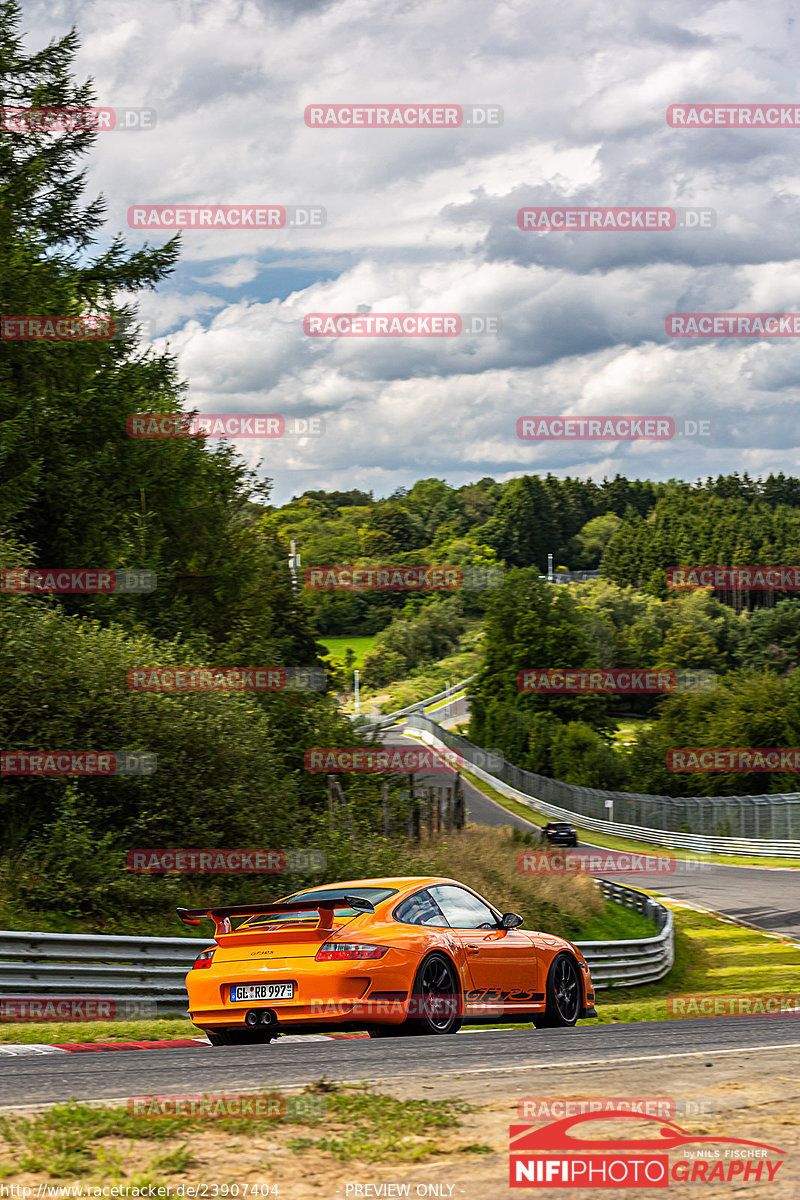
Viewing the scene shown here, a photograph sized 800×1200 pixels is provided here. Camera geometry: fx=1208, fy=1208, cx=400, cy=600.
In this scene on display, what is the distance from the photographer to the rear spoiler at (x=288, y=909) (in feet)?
28.0

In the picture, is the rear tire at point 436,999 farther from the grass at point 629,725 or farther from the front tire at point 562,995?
the grass at point 629,725

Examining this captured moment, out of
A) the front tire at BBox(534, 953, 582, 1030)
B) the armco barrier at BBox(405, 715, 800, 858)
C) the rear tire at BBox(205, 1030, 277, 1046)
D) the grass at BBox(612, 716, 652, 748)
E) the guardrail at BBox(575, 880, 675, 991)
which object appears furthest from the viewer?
the grass at BBox(612, 716, 652, 748)

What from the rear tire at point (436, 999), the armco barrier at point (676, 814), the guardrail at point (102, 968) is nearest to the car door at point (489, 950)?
the rear tire at point (436, 999)

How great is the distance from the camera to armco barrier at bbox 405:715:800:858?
4997 cm

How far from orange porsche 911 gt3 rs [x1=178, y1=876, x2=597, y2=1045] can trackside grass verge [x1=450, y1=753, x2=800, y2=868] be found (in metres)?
38.6

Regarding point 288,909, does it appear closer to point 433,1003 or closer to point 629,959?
point 433,1003

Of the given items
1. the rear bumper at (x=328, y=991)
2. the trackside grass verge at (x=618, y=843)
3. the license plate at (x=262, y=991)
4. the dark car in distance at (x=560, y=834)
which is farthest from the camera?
the dark car in distance at (x=560, y=834)

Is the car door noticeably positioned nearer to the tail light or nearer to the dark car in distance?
the tail light

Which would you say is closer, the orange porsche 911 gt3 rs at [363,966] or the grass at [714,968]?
the orange porsche 911 gt3 rs at [363,966]

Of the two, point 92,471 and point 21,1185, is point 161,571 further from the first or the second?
point 21,1185

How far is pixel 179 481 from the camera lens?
105ft

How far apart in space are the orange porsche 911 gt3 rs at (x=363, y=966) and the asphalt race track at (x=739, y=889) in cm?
2115

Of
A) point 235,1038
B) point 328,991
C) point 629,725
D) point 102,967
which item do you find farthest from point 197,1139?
point 629,725

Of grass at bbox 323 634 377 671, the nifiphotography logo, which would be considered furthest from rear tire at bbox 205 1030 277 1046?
grass at bbox 323 634 377 671
